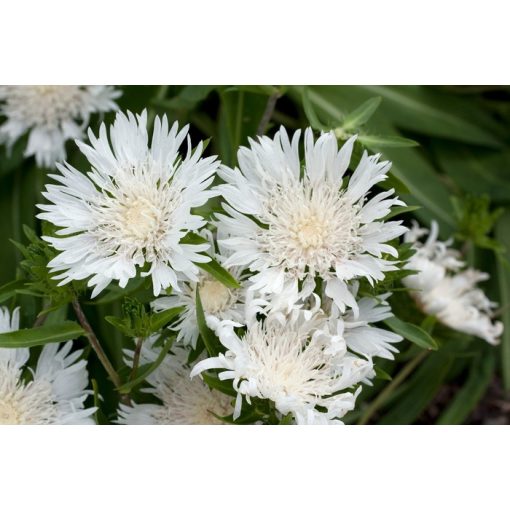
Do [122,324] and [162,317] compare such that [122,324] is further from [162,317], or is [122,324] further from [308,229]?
[308,229]

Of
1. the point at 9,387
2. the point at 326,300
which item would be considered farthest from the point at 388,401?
the point at 9,387

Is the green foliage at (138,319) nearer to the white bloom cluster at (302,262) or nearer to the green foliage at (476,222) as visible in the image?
the white bloom cluster at (302,262)

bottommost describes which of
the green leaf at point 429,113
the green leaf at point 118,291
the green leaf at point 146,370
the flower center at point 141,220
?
the green leaf at point 146,370

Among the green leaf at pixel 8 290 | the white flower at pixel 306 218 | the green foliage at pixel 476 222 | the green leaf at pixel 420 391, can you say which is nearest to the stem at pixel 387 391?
the green leaf at pixel 420 391

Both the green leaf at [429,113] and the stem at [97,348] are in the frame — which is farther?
→ the green leaf at [429,113]

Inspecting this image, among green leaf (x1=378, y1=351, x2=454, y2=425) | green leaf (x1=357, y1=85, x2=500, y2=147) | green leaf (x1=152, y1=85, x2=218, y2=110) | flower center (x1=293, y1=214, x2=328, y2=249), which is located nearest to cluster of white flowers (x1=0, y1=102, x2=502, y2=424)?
flower center (x1=293, y1=214, x2=328, y2=249)

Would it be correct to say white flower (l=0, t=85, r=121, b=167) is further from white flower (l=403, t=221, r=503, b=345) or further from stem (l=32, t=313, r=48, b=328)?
white flower (l=403, t=221, r=503, b=345)
